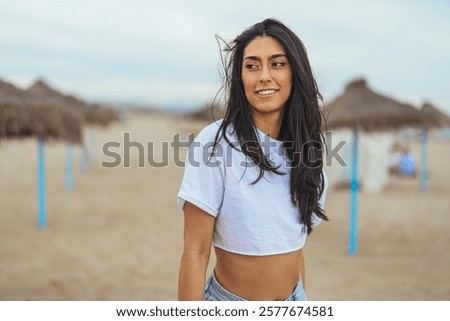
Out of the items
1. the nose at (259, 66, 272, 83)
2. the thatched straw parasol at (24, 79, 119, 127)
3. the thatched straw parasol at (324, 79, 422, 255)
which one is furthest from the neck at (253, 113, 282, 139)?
the thatched straw parasol at (24, 79, 119, 127)

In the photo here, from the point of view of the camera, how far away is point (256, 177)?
1.19 m

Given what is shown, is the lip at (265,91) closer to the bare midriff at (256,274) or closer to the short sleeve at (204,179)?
the short sleeve at (204,179)

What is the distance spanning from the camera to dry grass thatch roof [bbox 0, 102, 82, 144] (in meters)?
5.71

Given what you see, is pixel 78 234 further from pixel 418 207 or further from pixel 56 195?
pixel 418 207

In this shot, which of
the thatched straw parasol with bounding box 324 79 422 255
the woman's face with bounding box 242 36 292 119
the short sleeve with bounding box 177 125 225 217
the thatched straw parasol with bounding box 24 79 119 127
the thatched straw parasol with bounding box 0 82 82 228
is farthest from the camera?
the thatched straw parasol with bounding box 24 79 119 127

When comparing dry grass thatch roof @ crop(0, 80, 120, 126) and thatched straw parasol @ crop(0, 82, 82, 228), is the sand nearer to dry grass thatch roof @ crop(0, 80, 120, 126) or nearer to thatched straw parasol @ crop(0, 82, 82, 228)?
thatched straw parasol @ crop(0, 82, 82, 228)

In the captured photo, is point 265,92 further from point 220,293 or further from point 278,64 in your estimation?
point 220,293

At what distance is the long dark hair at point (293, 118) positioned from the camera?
1.23 metres

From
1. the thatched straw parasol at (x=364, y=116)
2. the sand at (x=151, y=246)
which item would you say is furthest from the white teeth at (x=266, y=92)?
the thatched straw parasol at (x=364, y=116)

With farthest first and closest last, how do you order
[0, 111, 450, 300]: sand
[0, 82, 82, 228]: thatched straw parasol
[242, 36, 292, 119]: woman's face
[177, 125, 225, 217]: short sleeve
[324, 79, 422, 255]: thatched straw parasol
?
1. [0, 82, 82, 228]: thatched straw parasol
2. [324, 79, 422, 255]: thatched straw parasol
3. [0, 111, 450, 300]: sand
4. [242, 36, 292, 119]: woman's face
5. [177, 125, 225, 217]: short sleeve

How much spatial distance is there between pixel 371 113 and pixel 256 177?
486cm
